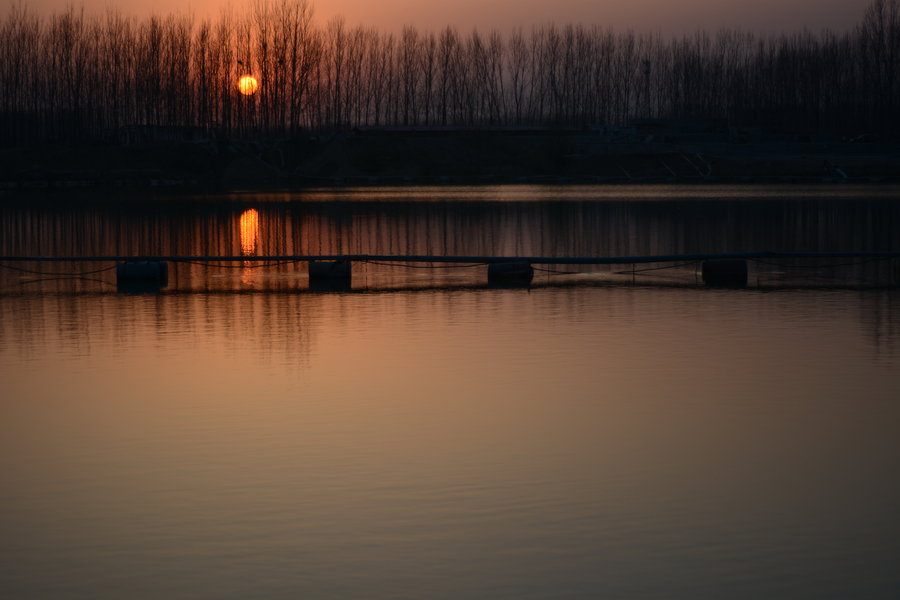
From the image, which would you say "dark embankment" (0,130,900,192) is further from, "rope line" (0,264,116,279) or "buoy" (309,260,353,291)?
"buoy" (309,260,353,291)

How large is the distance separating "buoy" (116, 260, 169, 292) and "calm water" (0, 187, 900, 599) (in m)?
Answer: 1.01

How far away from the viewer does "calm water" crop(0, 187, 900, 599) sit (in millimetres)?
6188

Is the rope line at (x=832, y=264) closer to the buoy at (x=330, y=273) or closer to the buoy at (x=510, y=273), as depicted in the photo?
the buoy at (x=510, y=273)

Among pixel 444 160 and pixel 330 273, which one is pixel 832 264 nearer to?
pixel 330 273

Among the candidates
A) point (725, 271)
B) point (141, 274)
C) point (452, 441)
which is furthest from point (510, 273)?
point (452, 441)

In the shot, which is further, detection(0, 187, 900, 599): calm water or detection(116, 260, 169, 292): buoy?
detection(116, 260, 169, 292): buoy

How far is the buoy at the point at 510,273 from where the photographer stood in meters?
19.6

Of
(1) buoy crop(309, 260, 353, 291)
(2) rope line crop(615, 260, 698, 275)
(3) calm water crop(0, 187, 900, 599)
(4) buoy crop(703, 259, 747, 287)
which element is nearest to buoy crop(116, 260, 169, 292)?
(3) calm water crop(0, 187, 900, 599)

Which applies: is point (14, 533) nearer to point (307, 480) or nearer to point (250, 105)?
point (307, 480)

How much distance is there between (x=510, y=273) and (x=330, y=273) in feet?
10.0

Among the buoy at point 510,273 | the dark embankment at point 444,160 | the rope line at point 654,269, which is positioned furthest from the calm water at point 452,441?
the dark embankment at point 444,160

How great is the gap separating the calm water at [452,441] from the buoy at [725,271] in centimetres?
68

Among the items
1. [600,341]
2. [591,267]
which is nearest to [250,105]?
[591,267]

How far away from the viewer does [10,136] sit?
85.8 m
